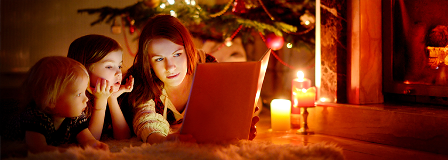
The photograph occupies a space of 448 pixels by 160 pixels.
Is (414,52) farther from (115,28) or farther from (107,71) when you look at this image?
(115,28)

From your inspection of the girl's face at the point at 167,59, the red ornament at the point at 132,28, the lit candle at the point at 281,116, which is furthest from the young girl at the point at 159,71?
the red ornament at the point at 132,28

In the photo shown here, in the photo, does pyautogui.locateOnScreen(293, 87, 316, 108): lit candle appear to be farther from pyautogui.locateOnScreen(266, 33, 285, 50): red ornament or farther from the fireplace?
pyautogui.locateOnScreen(266, 33, 285, 50): red ornament

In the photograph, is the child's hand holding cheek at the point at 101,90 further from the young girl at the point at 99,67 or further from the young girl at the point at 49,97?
the young girl at the point at 49,97

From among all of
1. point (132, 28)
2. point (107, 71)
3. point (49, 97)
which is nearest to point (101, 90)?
point (107, 71)

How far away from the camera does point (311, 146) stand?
1.10m

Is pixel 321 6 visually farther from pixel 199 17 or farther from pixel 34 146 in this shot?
pixel 34 146

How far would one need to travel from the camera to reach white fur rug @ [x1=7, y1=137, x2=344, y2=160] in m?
0.98

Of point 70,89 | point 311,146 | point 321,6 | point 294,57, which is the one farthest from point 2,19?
point 294,57

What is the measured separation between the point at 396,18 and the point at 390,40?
11 cm

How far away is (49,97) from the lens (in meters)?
1.07

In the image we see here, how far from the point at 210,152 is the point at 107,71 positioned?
1.71 feet

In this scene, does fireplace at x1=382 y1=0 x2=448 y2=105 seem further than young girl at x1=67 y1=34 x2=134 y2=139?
Yes

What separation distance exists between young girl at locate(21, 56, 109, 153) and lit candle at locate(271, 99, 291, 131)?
47.3 inches

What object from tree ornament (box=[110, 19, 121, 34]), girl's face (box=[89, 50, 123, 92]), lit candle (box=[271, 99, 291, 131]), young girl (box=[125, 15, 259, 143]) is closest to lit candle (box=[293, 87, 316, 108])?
lit candle (box=[271, 99, 291, 131])
